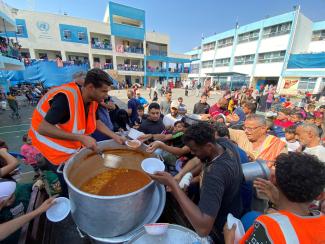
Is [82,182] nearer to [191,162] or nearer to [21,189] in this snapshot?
[21,189]

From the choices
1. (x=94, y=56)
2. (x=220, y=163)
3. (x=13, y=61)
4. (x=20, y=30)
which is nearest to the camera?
(x=220, y=163)

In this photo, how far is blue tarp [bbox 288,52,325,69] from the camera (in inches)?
750

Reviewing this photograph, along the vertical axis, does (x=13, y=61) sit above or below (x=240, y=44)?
below

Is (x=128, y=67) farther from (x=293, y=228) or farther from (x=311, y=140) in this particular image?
(x=293, y=228)

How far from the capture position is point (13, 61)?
10898 millimetres

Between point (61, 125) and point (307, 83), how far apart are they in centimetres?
2803

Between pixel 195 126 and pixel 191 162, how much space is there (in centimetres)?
76

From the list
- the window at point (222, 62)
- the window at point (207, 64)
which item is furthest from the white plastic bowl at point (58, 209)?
the window at point (207, 64)

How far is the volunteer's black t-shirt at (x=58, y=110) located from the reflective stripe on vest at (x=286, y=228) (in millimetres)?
1710

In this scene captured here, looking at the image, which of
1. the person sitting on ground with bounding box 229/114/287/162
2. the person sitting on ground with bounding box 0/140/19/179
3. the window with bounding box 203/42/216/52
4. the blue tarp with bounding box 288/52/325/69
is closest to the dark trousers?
the person sitting on ground with bounding box 0/140/19/179

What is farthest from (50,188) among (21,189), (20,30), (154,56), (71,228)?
(154,56)

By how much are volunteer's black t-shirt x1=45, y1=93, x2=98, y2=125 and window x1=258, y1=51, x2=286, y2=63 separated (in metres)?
29.0

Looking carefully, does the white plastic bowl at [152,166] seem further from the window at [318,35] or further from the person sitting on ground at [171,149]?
the window at [318,35]

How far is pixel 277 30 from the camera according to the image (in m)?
23.6
